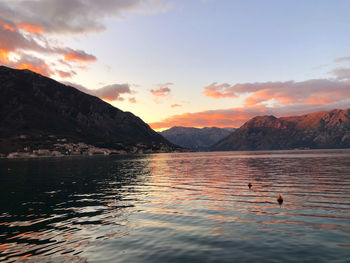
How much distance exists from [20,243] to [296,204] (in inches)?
1410

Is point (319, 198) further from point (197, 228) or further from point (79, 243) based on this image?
point (79, 243)

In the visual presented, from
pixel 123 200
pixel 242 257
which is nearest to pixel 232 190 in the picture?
pixel 123 200

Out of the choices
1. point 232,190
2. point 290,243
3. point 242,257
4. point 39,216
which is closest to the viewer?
point 242,257

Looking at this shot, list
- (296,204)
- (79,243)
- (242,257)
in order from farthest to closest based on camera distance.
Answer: (296,204), (79,243), (242,257)

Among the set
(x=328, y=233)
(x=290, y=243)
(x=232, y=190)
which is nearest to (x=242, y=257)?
(x=290, y=243)

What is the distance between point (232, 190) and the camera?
54.2 m

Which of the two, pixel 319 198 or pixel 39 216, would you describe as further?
pixel 319 198

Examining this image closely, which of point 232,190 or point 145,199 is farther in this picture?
point 232,190

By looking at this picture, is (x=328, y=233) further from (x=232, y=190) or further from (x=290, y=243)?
(x=232, y=190)

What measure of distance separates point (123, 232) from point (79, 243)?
4.79 meters

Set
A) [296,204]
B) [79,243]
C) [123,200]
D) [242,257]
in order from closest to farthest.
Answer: [242,257] < [79,243] < [296,204] < [123,200]

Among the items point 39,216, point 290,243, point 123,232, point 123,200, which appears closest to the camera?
point 290,243

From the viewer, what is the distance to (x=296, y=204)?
39.1 m

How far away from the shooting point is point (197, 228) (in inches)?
1117
